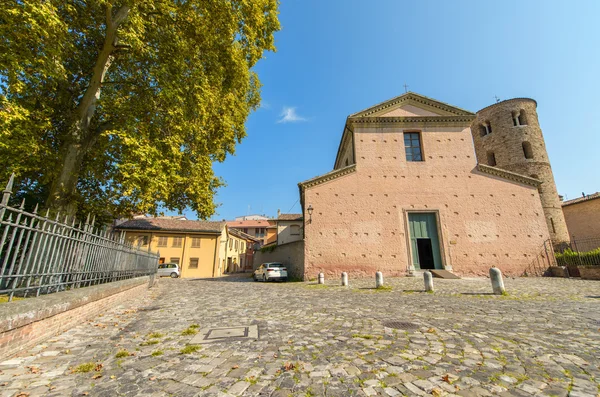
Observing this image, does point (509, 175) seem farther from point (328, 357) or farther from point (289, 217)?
point (289, 217)

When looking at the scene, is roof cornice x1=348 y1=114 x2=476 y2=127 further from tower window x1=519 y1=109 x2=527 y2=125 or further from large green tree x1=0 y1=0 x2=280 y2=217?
tower window x1=519 y1=109 x2=527 y2=125

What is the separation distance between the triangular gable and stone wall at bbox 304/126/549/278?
88.4 inches

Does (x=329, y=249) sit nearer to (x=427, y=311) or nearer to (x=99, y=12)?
(x=427, y=311)

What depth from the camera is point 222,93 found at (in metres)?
11.4

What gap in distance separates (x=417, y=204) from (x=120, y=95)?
56.4 ft

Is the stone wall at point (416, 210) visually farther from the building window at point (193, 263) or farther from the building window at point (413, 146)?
the building window at point (193, 263)

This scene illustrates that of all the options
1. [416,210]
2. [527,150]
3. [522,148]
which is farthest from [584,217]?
[416,210]

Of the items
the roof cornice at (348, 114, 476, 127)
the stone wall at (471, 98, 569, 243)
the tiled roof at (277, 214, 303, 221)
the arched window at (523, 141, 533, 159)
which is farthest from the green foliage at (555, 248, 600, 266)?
the tiled roof at (277, 214, 303, 221)

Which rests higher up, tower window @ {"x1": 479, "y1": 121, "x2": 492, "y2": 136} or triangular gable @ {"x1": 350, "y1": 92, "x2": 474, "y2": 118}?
tower window @ {"x1": 479, "y1": 121, "x2": 492, "y2": 136}

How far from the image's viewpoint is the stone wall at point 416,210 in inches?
630

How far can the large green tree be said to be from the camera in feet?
22.5

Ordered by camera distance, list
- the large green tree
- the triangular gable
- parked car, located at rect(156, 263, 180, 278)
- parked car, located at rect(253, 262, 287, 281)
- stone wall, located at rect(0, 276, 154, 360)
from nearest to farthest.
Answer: stone wall, located at rect(0, 276, 154, 360) → the large green tree → parked car, located at rect(253, 262, 287, 281) → the triangular gable → parked car, located at rect(156, 263, 180, 278)

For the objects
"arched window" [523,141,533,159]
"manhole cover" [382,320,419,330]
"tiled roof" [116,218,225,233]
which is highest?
"arched window" [523,141,533,159]

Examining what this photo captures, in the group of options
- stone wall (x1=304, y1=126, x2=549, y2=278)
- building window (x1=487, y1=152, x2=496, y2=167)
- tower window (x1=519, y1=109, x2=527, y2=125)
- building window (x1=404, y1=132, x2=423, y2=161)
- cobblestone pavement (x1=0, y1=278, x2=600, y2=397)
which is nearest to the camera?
cobblestone pavement (x1=0, y1=278, x2=600, y2=397)
